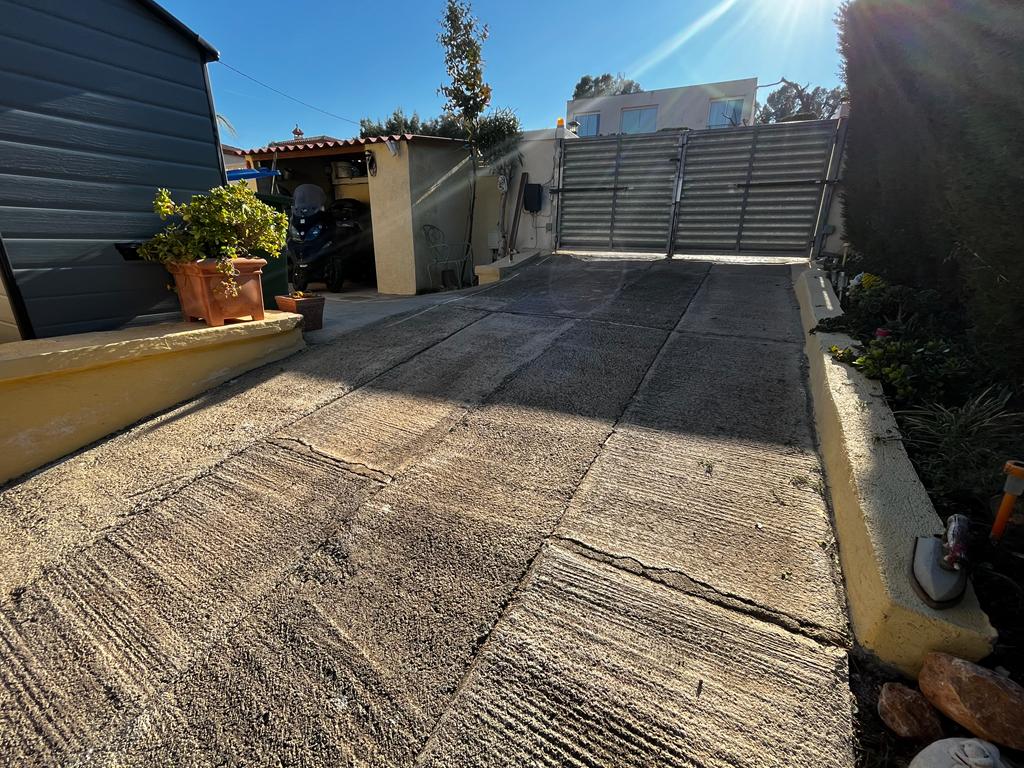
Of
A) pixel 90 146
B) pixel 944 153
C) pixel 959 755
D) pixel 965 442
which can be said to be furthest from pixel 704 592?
pixel 90 146

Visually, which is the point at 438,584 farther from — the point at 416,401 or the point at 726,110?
the point at 726,110

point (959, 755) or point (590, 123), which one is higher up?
point (590, 123)

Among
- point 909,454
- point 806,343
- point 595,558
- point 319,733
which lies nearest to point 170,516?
point 319,733

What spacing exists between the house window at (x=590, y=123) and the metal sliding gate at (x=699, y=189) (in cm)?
1112

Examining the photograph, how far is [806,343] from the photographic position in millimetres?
3465

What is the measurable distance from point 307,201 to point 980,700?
9.17 m

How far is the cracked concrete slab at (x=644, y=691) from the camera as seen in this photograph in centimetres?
114

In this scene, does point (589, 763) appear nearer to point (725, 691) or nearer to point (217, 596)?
point (725, 691)

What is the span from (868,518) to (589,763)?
1.18 m

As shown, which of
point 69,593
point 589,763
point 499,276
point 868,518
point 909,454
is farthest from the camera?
point 499,276

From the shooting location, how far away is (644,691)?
1.26 metres

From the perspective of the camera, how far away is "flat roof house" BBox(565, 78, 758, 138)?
14297 mm

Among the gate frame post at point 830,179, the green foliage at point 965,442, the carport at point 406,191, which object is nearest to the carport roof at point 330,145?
the carport at point 406,191

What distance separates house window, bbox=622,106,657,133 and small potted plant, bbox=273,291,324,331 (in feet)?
51.1
